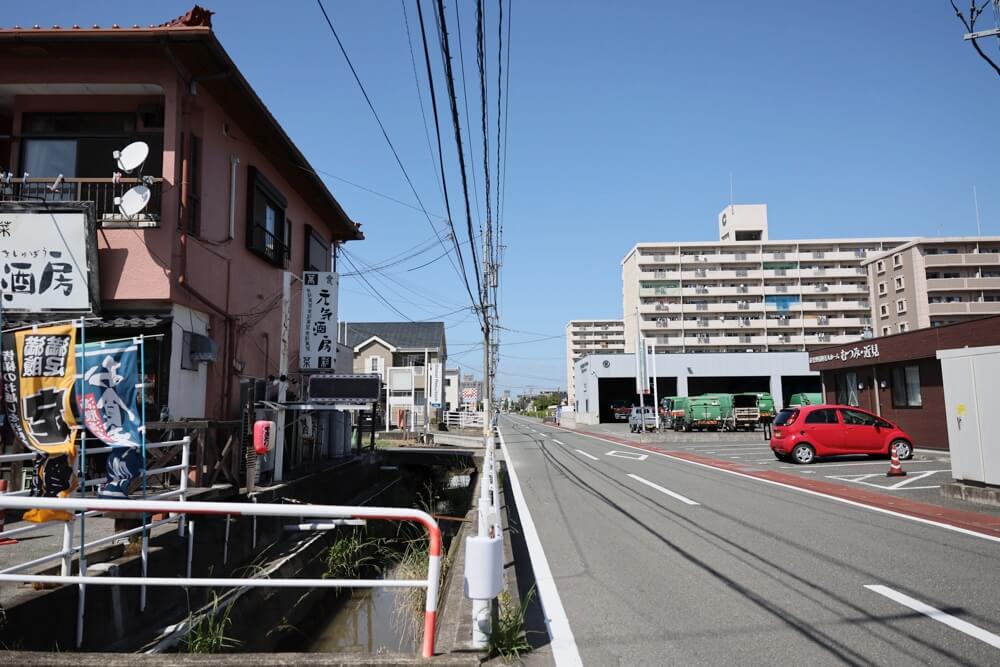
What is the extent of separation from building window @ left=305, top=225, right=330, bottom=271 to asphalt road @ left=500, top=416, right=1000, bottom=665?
1132 cm

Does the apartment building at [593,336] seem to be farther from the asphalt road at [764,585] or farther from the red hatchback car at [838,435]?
the asphalt road at [764,585]

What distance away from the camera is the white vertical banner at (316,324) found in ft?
50.9

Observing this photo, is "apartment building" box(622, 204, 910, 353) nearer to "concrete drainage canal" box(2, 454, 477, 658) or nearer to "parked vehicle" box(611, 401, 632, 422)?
"parked vehicle" box(611, 401, 632, 422)

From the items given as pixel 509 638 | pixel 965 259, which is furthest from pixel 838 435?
pixel 965 259

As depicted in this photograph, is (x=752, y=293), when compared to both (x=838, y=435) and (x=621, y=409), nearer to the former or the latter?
(x=621, y=409)

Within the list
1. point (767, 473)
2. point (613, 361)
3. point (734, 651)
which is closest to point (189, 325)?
point (734, 651)

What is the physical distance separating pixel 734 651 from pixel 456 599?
203 centimetres

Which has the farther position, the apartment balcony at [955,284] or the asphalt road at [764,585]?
the apartment balcony at [955,284]

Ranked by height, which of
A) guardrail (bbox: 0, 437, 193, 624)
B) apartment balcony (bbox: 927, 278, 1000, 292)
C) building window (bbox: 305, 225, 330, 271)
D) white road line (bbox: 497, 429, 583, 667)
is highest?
apartment balcony (bbox: 927, 278, 1000, 292)

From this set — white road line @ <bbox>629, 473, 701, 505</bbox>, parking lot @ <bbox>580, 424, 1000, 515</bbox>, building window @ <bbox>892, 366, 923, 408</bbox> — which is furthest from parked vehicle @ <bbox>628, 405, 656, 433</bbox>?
white road line @ <bbox>629, 473, 701, 505</bbox>

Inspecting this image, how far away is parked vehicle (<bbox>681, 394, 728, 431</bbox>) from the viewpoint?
3375cm

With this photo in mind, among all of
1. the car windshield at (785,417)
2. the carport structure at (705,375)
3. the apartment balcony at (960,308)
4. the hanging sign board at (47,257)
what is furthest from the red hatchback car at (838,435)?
the apartment balcony at (960,308)

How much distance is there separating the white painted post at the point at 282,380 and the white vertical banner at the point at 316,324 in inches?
27.1

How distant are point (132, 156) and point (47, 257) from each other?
209cm
